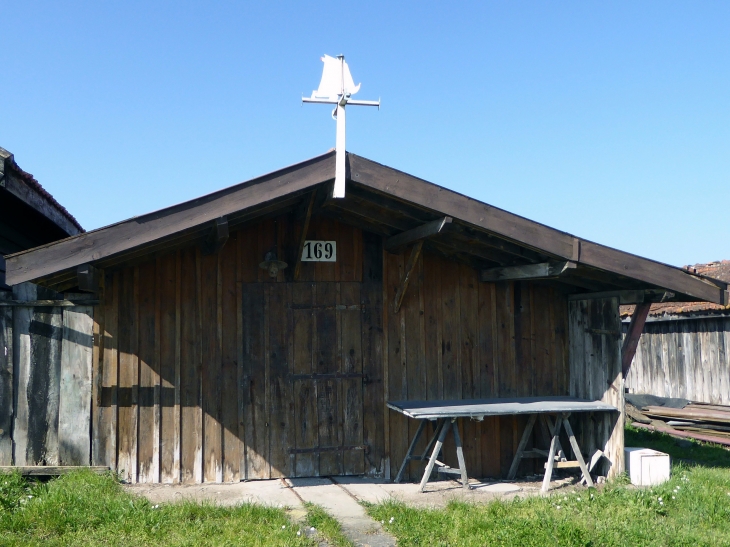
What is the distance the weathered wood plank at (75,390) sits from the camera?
7.23m

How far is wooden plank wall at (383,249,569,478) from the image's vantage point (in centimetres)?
821

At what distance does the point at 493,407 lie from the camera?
25.0ft

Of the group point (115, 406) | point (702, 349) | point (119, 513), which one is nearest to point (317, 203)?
point (115, 406)

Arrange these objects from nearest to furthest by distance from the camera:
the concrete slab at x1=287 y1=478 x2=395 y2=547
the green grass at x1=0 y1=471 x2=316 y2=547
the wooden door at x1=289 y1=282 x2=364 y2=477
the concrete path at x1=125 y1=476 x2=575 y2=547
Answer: the green grass at x1=0 y1=471 x2=316 y2=547 → the concrete slab at x1=287 y1=478 x2=395 y2=547 → the concrete path at x1=125 y1=476 x2=575 y2=547 → the wooden door at x1=289 y1=282 x2=364 y2=477

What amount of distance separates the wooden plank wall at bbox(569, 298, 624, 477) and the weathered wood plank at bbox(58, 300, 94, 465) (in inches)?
222

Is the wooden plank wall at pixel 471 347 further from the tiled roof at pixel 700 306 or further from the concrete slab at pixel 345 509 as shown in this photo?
the tiled roof at pixel 700 306

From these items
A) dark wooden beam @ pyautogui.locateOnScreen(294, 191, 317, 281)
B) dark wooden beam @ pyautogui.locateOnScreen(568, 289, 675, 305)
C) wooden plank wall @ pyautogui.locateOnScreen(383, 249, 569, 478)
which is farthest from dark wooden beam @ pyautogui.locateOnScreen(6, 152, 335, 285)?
dark wooden beam @ pyautogui.locateOnScreen(568, 289, 675, 305)

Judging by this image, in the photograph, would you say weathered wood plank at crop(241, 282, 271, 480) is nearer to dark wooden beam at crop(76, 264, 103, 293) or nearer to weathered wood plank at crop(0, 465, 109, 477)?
weathered wood plank at crop(0, 465, 109, 477)

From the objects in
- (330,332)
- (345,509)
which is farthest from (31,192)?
(345,509)

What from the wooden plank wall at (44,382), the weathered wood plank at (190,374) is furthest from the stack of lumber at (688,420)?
the wooden plank wall at (44,382)

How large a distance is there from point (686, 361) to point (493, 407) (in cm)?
778

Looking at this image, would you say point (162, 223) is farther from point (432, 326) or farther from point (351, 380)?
point (432, 326)

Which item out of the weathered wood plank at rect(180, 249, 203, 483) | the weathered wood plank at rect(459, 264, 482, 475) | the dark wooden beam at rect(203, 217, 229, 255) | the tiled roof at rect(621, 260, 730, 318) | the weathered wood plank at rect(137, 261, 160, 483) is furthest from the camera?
the tiled roof at rect(621, 260, 730, 318)

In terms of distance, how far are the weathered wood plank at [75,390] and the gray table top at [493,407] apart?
3.30 m
